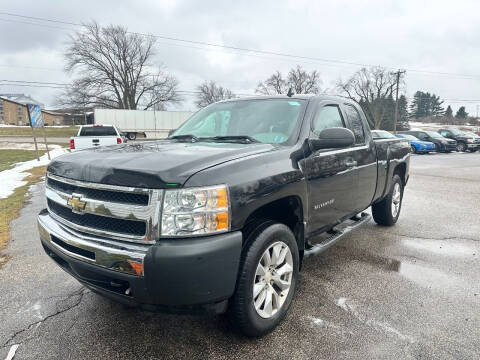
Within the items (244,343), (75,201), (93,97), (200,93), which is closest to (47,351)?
(75,201)

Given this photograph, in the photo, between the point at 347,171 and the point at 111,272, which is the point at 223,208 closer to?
the point at 111,272

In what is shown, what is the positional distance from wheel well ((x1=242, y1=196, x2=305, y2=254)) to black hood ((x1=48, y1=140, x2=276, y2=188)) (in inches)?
17.2

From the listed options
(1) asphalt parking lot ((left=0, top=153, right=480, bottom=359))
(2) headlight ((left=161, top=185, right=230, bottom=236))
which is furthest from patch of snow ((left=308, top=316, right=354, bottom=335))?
(2) headlight ((left=161, top=185, right=230, bottom=236))

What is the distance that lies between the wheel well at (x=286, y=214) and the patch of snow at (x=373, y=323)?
612 millimetres

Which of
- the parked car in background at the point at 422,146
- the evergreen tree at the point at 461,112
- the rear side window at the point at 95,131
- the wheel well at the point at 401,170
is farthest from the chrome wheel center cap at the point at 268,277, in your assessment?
the evergreen tree at the point at 461,112

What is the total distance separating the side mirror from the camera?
288cm

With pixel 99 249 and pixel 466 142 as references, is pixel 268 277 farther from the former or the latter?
pixel 466 142

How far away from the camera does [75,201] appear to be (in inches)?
91.2

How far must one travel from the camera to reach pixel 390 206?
17.2ft

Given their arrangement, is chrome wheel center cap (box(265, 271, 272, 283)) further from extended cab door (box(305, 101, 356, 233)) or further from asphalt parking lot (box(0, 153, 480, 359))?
extended cab door (box(305, 101, 356, 233))

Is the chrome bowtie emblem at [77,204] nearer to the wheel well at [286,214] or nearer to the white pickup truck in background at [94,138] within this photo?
the wheel well at [286,214]

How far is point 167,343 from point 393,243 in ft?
11.5

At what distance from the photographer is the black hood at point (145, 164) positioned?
2.01 meters

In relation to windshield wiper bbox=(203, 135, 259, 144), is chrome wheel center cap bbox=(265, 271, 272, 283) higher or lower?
lower
